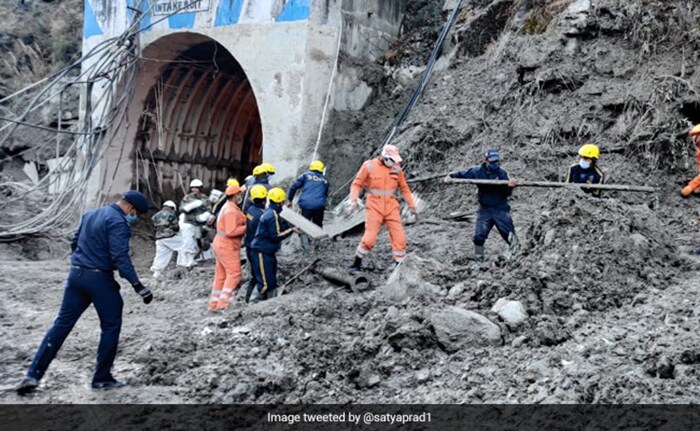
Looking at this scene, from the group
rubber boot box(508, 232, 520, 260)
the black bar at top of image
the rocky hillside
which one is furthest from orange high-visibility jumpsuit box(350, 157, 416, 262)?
the rocky hillside

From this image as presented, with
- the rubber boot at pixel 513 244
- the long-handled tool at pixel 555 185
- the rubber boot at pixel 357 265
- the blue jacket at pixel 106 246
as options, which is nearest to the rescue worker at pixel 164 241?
the rubber boot at pixel 357 265

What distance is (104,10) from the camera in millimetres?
13383

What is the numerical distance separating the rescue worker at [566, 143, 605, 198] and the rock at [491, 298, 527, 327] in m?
2.87

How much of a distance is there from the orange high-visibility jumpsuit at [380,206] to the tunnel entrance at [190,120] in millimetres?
6769

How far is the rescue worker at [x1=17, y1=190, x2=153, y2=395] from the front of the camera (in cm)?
493

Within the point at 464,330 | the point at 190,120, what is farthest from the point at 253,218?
the point at 190,120

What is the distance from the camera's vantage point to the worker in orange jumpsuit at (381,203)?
24.2 ft

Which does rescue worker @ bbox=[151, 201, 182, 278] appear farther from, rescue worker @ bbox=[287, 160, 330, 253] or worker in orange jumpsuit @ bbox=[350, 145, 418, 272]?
worker in orange jumpsuit @ bbox=[350, 145, 418, 272]

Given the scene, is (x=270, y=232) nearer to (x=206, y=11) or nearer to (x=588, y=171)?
(x=588, y=171)

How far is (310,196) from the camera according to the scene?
8781 millimetres

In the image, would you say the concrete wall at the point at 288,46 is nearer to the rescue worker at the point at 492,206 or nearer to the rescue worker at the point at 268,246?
Answer: the rescue worker at the point at 268,246

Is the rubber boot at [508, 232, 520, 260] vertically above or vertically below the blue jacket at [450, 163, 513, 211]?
below

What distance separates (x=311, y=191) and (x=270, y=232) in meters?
1.63

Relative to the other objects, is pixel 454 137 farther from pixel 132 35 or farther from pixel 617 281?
pixel 132 35
